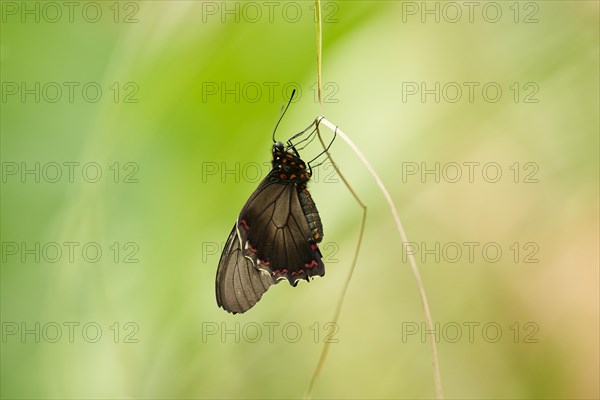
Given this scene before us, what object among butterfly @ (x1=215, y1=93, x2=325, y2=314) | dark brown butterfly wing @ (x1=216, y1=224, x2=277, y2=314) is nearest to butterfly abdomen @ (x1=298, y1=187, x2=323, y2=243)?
butterfly @ (x1=215, y1=93, x2=325, y2=314)

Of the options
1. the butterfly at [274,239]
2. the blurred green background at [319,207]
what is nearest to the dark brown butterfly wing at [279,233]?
the butterfly at [274,239]

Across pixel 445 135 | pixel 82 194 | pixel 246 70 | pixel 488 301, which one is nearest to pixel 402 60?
pixel 445 135

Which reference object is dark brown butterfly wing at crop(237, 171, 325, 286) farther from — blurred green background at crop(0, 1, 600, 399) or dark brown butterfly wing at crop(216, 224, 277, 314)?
blurred green background at crop(0, 1, 600, 399)

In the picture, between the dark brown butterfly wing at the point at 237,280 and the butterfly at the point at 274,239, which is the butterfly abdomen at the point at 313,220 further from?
the dark brown butterfly wing at the point at 237,280

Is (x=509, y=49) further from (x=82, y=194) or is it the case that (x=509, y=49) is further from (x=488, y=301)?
(x=82, y=194)

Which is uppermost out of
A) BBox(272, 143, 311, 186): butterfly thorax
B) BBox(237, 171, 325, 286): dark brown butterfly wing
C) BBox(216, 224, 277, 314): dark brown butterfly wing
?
BBox(272, 143, 311, 186): butterfly thorax
